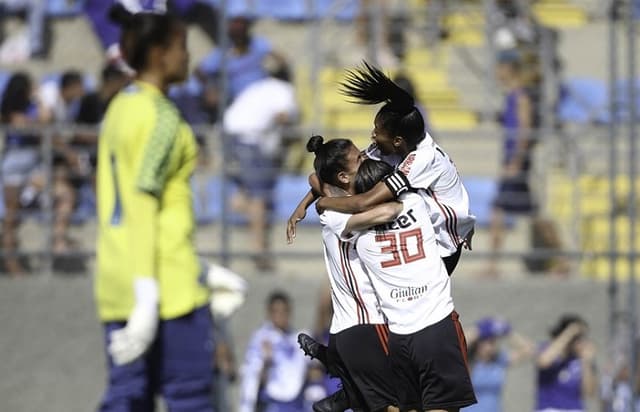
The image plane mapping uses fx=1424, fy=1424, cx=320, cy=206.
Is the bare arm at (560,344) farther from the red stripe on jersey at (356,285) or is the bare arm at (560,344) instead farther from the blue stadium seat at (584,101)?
the red stripe on jersey at (356,285)

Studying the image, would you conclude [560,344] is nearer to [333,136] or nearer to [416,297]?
[333,136]

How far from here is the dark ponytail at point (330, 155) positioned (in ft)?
17.0

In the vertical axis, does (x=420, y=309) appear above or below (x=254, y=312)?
above

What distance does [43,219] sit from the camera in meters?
10.3

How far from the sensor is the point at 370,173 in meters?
5.16

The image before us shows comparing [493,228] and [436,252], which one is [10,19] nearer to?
[493,228]

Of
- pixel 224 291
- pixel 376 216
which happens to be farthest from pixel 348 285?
pixel 224 291

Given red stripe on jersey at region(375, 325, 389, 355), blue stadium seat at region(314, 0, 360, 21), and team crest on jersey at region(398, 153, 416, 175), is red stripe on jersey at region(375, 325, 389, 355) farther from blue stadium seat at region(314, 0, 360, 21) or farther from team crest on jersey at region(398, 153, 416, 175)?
blue stadium seat at region(314, 0, 360, 21)

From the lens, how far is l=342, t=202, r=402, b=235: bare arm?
5.09 m

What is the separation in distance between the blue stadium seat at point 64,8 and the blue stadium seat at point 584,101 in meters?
4.13

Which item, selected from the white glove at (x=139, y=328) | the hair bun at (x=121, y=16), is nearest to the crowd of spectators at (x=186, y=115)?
the hair bun at (x=121, y=16)

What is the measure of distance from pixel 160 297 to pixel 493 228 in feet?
18.0

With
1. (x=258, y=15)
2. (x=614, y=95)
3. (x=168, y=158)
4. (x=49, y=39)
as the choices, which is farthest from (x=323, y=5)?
(x=168, y=158)

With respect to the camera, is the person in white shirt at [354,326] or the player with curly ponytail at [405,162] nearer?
the player with curly ponytail at [405,162]
